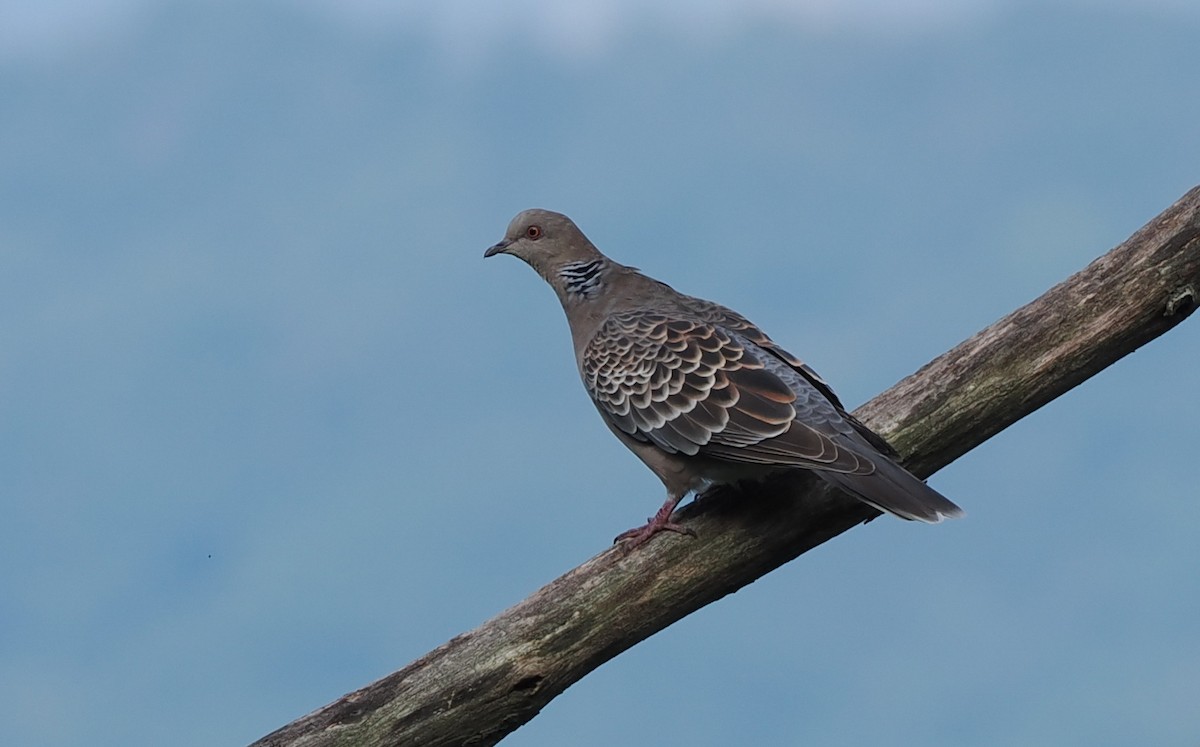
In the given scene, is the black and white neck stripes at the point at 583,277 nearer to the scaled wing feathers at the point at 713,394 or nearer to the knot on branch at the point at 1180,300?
the scaled wing feathers at the point at 713,394

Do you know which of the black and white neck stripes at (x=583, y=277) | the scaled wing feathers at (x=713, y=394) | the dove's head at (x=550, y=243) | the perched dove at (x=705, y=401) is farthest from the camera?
the dove's head at (x=550, y=243)

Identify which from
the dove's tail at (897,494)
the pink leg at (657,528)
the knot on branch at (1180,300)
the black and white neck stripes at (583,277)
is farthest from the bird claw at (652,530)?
the knot on branch at (1180,300)

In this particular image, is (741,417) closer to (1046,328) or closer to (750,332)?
(750,332)

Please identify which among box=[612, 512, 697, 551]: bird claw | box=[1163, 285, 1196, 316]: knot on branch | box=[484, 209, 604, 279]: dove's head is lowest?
box=[1163, 285, 1196, 316]: knot on branch

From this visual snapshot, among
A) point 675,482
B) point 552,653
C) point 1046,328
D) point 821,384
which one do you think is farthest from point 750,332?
point 552,653

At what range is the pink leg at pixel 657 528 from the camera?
5.25 m

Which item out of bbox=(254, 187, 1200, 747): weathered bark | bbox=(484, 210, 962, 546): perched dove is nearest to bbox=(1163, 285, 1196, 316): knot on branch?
bbox=(254, 187, 1200, 747): weathered bark

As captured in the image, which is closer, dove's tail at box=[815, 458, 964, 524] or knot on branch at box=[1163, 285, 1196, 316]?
dove's tail at box=[815, 458, 964, 524]

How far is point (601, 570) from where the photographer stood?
17.0ft

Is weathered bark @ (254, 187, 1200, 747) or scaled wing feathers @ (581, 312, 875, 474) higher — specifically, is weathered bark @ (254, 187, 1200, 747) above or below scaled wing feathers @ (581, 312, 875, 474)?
below

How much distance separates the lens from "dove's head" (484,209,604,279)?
6.29 m

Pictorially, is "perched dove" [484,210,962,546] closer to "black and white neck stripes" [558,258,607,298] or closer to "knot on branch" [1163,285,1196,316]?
"black and white neck stripes" [558,258,607,298]

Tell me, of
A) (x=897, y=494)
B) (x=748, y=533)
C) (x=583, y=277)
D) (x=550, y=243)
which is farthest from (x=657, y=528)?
(x=550, y=243)

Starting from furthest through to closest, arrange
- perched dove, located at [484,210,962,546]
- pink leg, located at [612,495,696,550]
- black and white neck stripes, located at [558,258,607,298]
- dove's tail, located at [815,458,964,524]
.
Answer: black and white neck stripes, located at [558,258,607,298] → pink leg, located at [612,495,696,550] → perched dove, located at [484,210,962,546] → dove's tail, located at [815,458,964,524]
